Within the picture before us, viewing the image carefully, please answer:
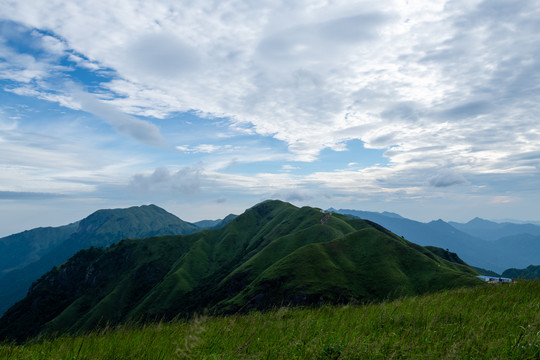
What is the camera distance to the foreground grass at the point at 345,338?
5340mm

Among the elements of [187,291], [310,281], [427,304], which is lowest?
[187,291]

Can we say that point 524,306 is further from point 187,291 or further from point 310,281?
point 187,291

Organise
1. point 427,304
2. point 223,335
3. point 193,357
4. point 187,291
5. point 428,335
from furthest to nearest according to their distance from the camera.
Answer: point 187,291 < point 427,304 < point 223,335 < point 428,335 < point 193,357

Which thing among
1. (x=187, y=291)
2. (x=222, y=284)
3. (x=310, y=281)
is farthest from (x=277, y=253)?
(x=187, y=291)

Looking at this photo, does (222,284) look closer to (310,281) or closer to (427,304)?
(310,281)

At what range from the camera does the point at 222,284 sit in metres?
176

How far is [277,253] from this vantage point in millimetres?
185250

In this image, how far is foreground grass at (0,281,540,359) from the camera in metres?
5.34

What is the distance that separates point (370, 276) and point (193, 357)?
14354 cm

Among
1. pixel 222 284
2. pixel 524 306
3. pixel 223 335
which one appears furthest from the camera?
pixel 222 284

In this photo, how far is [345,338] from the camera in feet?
20.6

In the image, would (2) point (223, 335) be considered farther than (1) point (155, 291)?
No

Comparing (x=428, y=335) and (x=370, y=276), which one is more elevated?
(x=428, y=335)

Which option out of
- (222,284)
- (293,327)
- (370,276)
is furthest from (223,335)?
(222,284)
